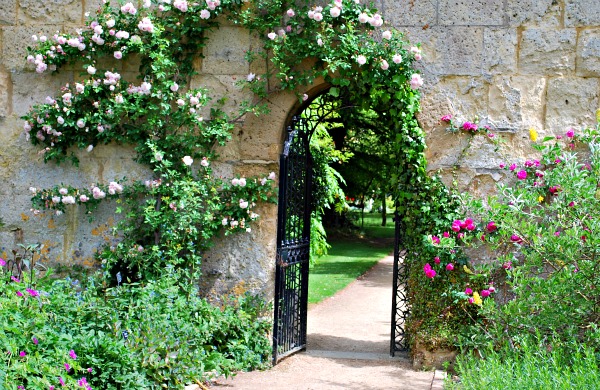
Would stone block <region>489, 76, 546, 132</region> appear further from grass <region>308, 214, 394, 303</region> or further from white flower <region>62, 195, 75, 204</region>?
grass <region>308, 214, 394, 303</region>

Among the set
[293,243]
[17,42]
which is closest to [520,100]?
[293,243]

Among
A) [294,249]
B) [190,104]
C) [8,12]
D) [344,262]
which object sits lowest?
[344,262]

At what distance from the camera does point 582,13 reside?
19.4 ft

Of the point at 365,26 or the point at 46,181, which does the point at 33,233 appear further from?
the point at 365,26

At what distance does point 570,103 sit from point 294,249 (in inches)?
102

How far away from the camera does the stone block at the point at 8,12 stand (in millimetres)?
6551

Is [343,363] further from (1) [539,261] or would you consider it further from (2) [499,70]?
(2) [499,70]

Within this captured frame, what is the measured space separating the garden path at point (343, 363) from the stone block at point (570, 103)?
7.50 ft

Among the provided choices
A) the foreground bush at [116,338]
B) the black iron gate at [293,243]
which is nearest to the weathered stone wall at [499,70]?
the black iron gate at [293,243]

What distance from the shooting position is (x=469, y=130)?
6043 mm

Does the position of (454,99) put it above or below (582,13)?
below

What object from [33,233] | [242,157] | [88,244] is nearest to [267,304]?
[242,157]

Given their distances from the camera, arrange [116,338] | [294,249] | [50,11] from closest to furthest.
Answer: [116,338]
[294,249]
[50,11]

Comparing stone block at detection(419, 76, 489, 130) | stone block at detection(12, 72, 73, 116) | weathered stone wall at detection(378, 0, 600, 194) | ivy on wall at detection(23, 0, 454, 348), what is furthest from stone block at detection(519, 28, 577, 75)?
stone block at detection(12, 72, 73, 116)
